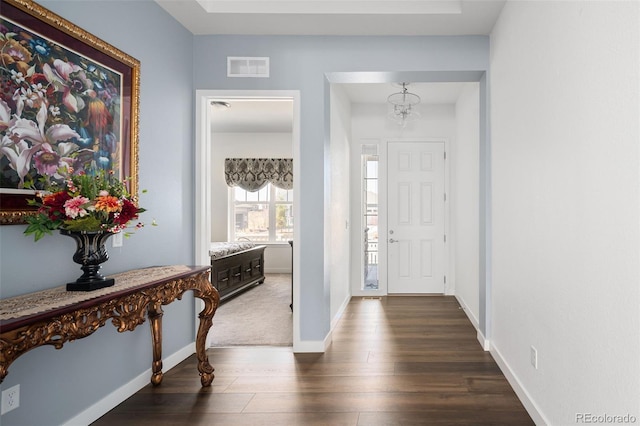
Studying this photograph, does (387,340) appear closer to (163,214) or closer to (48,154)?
(163,214)

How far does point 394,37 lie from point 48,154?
2.73 metres

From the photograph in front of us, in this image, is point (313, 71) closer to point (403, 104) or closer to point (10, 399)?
point (403, 104)

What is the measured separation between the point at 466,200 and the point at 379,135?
67.1 inches

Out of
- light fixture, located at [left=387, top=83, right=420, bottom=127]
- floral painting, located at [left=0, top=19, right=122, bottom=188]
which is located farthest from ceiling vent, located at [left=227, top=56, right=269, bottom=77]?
light fixture, located at [left=387, top=83, right=420, bottom=127]

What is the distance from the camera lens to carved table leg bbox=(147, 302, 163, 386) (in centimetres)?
282

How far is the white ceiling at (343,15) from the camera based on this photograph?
3045mm

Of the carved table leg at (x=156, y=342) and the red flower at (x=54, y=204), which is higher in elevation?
the red flower at (x=54, y=204)

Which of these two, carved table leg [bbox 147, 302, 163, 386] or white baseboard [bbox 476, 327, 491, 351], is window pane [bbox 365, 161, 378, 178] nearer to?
white baseboard [bbox 476, 327, 491, 351]

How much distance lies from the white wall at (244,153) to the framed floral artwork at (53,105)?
18.5 ft

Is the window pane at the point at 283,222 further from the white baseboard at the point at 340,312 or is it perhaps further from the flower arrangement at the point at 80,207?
the flower arrangement at the point at 80,207

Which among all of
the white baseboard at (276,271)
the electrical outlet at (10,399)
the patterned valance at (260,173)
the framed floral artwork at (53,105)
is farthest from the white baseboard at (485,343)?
the patterned valance at (260,173)

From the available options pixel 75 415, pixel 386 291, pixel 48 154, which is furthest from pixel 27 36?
pixel 386 291

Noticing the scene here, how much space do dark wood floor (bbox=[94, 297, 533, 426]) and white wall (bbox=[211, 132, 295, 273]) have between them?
4.45 m

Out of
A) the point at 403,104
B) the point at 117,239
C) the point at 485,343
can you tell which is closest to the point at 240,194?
the point at 403,104
